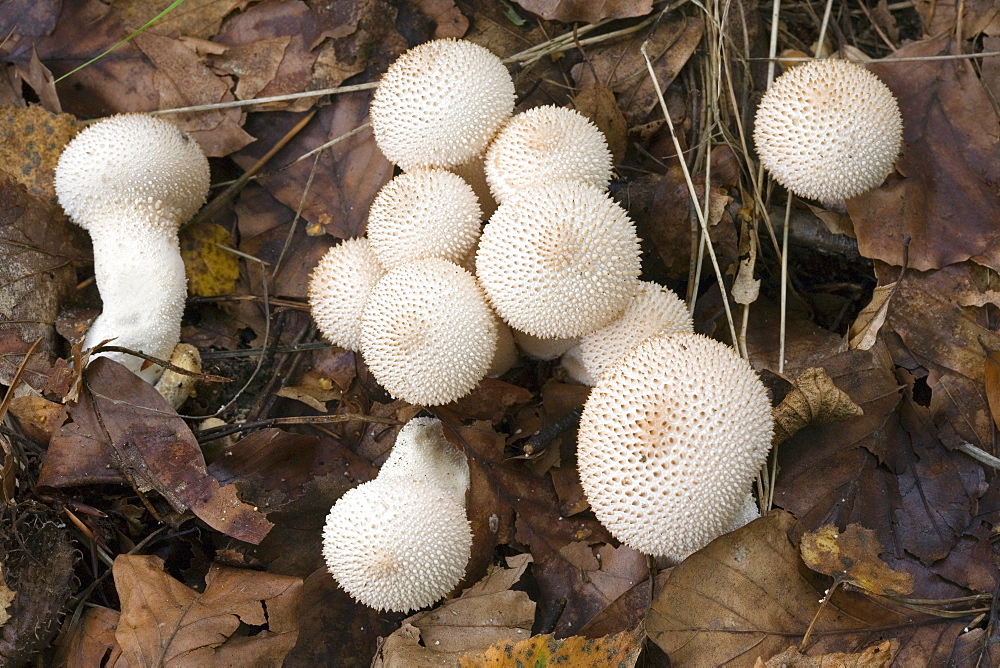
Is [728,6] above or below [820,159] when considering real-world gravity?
above

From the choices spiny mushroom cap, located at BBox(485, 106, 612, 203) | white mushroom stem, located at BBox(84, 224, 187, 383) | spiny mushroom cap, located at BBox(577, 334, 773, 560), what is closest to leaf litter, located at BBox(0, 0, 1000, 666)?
white mushroom stem, located at BBox(84, 224, 187, 383)

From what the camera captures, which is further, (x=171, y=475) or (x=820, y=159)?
(x=171, y=475)

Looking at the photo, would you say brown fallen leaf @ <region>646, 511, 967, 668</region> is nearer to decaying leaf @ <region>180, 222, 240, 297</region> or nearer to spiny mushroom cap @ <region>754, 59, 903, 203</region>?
spiny mushroom cap @ <region>754, 59, 903, 203</region>

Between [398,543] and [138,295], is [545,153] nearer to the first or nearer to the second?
[398,543]

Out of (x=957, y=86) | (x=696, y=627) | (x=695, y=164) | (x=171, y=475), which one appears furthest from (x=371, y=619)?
(x=957, y=86)

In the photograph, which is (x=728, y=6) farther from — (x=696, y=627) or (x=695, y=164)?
(x=696, y=627)

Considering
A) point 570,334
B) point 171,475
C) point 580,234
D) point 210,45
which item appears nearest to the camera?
point 580,234

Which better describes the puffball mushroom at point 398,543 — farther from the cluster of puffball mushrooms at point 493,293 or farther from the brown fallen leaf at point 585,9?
the brown fallen leaf at point 585,9
